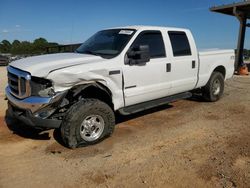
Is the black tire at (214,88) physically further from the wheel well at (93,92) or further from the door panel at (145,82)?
the wheel well at (93,92)

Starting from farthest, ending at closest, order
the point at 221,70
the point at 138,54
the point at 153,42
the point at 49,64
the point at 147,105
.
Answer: the point at 221,70 → the point at 153,42 → the point at 147,105 → the point at 138,54 → the point at 49,64

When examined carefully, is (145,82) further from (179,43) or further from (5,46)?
(5,46)

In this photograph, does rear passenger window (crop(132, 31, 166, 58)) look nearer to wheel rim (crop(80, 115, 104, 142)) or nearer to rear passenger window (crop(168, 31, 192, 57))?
rear passenger window (crop(168, 31, 192, 57))

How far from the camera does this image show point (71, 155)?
4.39 m

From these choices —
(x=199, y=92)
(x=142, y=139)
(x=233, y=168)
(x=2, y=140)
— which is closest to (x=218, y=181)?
(x=233, y=168)

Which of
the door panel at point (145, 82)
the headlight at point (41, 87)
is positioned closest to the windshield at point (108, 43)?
the door panel at point (145, 82)

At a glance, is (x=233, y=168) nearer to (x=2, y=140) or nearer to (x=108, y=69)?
(x=108, y=69)

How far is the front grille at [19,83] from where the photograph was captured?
434 cm

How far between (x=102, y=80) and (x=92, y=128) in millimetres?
843

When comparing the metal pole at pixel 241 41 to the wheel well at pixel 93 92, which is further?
the metal pole at pixel 241 41

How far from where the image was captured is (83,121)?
181 inches

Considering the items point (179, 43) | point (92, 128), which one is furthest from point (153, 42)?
point (92, 128)

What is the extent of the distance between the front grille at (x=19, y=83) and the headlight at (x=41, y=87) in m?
0.07

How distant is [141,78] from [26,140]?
7.95 ft
